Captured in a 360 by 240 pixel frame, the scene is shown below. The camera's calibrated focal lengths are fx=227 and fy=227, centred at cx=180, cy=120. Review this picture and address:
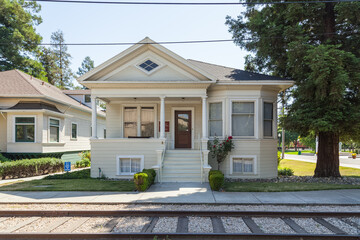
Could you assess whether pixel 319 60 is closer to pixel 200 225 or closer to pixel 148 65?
pixel 148 65

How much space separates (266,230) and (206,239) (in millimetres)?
1423

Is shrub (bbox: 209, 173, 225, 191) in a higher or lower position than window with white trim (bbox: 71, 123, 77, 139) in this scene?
lower

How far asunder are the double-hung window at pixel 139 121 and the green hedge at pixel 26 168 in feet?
15.3

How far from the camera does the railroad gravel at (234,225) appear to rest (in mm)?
5031

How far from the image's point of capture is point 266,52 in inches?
479

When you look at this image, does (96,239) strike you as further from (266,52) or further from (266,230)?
(266,52)

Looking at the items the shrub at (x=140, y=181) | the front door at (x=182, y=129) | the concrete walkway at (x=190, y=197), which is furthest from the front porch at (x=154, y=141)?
the concrete walkway at (x=190, y=197)

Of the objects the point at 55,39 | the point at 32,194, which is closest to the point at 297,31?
the point at 32,194

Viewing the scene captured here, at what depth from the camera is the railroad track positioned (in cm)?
471

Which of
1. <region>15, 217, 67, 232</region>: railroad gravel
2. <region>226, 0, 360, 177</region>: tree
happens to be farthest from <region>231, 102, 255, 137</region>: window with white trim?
<region>15, 217, 67, 232</region>: railroad gravel

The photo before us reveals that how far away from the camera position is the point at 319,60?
9.30 m

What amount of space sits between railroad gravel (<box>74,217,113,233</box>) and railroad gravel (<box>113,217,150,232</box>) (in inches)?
11.0

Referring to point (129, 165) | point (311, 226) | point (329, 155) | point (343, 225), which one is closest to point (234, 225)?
point (311, 226)

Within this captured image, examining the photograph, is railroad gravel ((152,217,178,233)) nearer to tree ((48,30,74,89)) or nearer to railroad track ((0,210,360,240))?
railroad track ((0,210,360,240))
